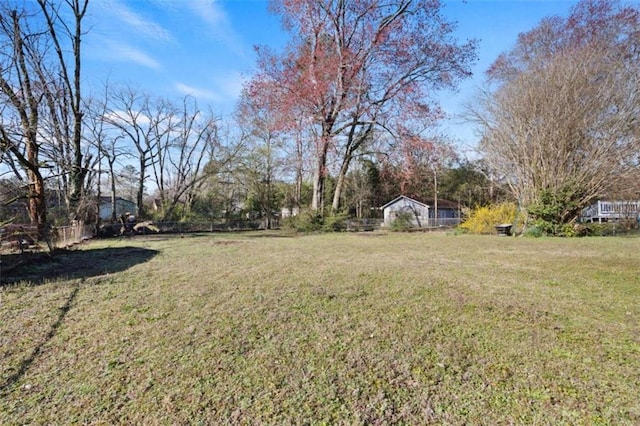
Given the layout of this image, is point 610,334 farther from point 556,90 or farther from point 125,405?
point 556,90

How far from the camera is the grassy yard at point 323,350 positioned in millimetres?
2002

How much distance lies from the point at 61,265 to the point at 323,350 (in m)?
7.05

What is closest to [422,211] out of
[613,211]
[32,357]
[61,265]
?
[613,211]

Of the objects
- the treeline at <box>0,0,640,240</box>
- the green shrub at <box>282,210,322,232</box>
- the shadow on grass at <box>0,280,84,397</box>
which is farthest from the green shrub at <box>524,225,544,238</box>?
the shadow on grass at <box>0,280,84,397</box>

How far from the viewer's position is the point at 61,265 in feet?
22.8

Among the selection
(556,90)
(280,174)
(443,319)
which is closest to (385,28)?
(556,90)

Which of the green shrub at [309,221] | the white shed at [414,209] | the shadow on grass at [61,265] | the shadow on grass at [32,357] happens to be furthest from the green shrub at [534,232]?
the shadow on grass at [32,357]

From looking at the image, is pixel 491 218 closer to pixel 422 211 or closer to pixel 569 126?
pixel 569 126

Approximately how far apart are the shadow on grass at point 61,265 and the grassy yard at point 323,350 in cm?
67

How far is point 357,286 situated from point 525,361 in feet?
8.49

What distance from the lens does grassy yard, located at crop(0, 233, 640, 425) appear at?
6.57ft

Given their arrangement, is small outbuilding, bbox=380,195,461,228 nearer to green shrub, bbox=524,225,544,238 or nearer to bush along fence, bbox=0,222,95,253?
green shrub, bbox=524,225,544,238

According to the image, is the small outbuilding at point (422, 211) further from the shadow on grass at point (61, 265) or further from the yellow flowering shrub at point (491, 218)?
the shadow on grass at point (61, 265)

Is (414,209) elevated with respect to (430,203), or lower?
lower
